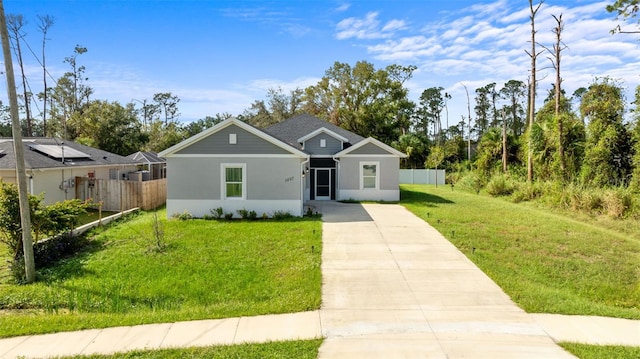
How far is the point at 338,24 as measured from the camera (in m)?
16.4

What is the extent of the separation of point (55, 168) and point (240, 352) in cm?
1601

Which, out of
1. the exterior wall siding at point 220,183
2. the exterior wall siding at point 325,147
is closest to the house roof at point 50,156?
the exterior wall siding at point 220,183

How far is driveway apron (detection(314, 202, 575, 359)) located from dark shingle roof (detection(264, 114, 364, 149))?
12.0 metres

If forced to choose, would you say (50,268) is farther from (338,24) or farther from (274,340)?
(338,24)

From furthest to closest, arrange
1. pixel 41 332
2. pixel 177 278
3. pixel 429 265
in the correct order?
pixel 429 265 < pixel 177 278 < pixel 41 332

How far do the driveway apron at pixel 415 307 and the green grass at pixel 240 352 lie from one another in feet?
0.94

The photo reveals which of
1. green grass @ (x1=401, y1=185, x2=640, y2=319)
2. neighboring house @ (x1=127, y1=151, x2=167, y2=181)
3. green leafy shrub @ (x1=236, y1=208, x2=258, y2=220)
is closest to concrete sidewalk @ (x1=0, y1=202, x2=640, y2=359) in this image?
green grass @ (x1=401, y1=185, x2=640, y2=319)

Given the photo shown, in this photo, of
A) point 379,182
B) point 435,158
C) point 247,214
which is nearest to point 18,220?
point 247,214

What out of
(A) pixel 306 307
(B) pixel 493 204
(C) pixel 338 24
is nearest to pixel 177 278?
(A) pixel 306 307

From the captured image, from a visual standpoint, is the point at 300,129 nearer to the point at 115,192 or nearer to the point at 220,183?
the point at 220,183

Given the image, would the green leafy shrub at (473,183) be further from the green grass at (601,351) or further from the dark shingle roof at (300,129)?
the green grass at (601,351)

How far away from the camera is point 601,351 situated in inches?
201

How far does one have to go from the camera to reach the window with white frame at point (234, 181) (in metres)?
15.3

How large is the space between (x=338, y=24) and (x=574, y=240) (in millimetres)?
12465
